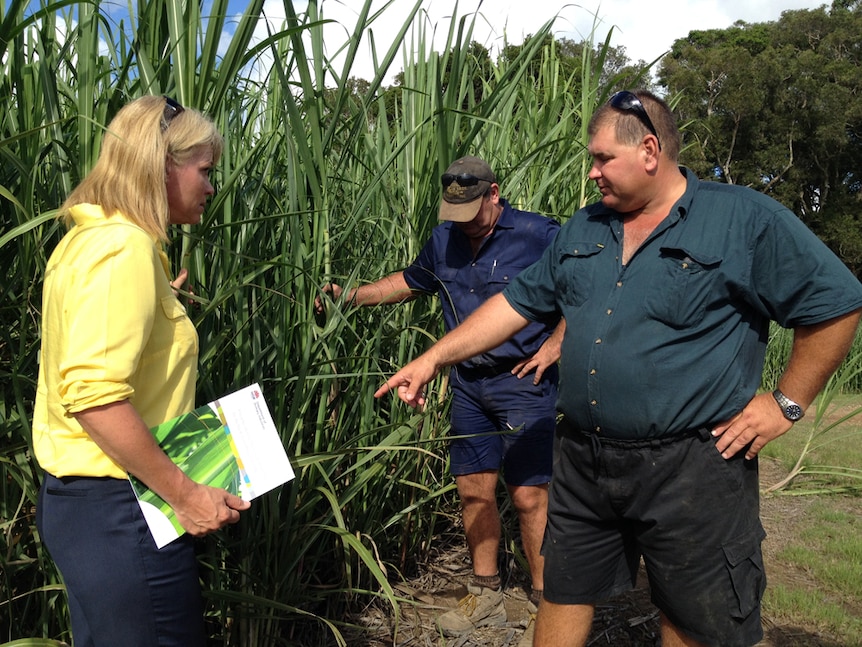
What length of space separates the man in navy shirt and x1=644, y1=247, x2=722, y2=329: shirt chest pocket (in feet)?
3.60

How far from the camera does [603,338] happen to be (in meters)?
2.11

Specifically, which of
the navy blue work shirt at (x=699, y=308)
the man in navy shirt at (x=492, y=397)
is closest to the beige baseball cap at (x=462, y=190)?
the man in navy shirt at (x=492, y=397)

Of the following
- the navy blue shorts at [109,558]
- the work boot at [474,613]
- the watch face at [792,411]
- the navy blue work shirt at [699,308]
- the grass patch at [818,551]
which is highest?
the navy blue work shirt at [699,308]

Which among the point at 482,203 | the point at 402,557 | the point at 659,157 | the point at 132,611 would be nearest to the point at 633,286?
the point at 659,157

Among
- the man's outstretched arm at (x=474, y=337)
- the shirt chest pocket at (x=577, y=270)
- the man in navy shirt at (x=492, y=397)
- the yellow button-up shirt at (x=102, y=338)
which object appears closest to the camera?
the yellow button-up shirt at (x=102, y=338)

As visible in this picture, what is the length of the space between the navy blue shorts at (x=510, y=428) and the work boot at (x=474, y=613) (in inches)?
18.7

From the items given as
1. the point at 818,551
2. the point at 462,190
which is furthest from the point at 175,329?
the point at 818,551

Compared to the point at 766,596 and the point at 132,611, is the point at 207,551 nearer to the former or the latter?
the point at 132,611

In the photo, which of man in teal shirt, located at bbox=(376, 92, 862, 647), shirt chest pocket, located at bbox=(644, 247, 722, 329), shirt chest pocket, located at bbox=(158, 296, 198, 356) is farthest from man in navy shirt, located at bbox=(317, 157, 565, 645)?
shirt chest pocket, located at bbox=(158, 296, 198, 356)

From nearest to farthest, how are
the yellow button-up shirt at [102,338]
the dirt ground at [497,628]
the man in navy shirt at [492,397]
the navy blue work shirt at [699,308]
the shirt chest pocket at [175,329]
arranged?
the yellow button-up shirt at [102,338] → the shirt chest pocket at [175,329] → the navy blue work shirt at [699,308] → the dirt ground at [497,628] → the man in navy shirt at [492,397]

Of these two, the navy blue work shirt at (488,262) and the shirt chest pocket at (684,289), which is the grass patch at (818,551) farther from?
the shirt chest pocket at (684,289)

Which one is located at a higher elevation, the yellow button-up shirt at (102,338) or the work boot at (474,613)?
the yellow button-up shirt at (102,338)

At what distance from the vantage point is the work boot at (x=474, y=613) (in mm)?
3064

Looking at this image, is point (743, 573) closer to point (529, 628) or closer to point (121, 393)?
point (529, 628)
